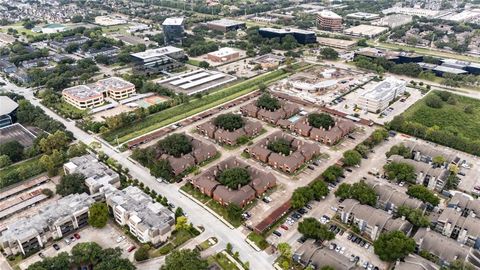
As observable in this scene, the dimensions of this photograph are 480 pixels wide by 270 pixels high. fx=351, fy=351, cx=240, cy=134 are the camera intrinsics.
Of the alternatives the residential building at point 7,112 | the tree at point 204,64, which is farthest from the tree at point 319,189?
the tree at point 204,64

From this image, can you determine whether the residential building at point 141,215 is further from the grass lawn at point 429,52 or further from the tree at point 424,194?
the grass lawn at point 429,52

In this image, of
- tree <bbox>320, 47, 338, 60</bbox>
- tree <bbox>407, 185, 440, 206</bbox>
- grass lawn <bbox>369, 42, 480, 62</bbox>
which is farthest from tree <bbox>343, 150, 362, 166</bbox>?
grass lawn <bbox>369, 42, 480, 62</bbox>

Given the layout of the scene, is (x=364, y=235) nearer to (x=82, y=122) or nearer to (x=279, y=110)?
(x=279, y=110)

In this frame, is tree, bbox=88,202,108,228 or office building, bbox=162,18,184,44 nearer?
tree, bbox=88,202,108,228

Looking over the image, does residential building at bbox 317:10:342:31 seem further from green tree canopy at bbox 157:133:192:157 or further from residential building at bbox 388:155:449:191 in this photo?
green tree canopy at bbox 157:133:192:157

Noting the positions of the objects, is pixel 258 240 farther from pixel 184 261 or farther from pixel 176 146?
pixel 176 146

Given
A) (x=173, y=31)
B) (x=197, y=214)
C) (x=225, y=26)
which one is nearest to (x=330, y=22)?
(x=225, y=26)
